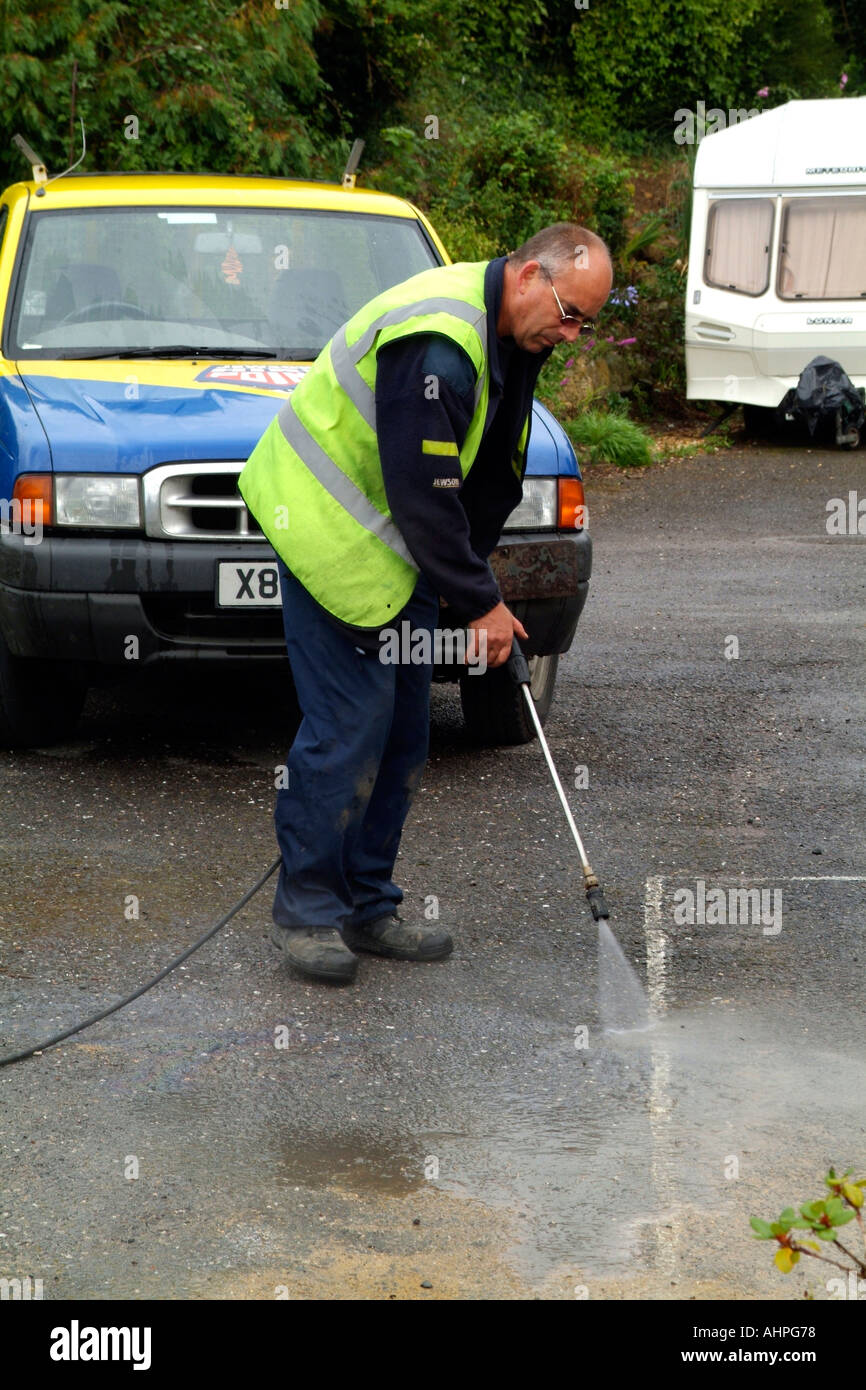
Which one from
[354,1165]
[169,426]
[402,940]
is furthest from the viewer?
[169,426]

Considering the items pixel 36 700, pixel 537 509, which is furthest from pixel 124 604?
pixel 537 509

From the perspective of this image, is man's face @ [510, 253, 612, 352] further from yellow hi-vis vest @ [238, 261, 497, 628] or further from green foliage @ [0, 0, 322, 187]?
green foliage @ [0, 0, 322, 187]

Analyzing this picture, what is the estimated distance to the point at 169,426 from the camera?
593cm

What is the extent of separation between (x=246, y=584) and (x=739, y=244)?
39.5 ft

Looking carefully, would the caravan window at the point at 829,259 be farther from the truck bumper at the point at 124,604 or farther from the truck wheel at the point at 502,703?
the truck bumper at the point at 124,604

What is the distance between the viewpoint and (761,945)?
4.83m

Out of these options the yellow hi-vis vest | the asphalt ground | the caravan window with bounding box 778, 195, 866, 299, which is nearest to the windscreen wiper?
the asphalt ground

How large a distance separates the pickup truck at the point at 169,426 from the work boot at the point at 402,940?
1437 millimetres

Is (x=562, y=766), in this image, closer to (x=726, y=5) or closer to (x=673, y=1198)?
(x=673, y=1198)

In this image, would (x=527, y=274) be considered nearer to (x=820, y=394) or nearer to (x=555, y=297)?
(x=555, y=297)

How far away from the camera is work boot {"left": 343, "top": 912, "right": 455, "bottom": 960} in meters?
4.69

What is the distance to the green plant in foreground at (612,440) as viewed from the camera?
16.0 metres

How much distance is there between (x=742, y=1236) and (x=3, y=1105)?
1563mm
